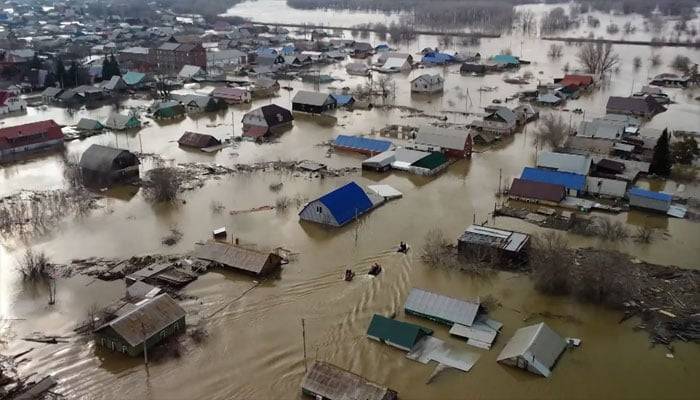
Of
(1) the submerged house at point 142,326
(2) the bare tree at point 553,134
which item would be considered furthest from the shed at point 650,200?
(1) the submerged house at point 142,326

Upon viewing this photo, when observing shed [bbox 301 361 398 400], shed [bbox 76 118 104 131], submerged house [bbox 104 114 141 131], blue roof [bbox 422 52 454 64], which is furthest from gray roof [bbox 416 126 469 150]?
blue roof [bbox 422 52 454 64]

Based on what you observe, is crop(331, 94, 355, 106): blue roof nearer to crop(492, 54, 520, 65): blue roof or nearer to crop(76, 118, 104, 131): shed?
crop(76, 118, 104, 131): shed

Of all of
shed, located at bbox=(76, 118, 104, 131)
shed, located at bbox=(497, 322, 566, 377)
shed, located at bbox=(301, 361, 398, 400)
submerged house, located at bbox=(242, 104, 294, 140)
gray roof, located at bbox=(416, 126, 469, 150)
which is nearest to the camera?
shed, located at bbox=(301, 361, 398, 400)

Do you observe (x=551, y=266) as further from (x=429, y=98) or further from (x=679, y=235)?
(x=429, y=98)

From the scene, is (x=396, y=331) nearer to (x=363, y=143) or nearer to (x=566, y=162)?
(x=566, y=162)

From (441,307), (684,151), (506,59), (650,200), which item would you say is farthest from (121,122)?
(506,59)
